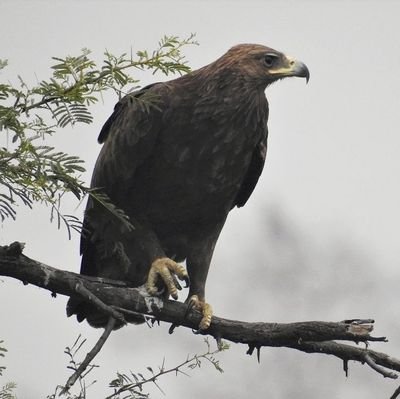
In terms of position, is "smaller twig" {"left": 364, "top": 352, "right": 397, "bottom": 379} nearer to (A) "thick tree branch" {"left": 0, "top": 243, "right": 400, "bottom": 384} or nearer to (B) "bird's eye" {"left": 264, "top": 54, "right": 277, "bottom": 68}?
(A) "thick tree branch" {"left": 0, "top": 243, "right": 400, "bottom": 384}

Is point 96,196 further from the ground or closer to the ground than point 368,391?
closer to the ground

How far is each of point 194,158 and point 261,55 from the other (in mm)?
816

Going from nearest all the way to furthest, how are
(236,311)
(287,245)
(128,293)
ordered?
(128,293), (236,311), (287,245)

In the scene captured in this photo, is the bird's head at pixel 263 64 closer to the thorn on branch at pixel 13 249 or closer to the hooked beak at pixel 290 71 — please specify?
the hooked beak at pixel 290 71

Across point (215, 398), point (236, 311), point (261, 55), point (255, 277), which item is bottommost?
point (261, 55)

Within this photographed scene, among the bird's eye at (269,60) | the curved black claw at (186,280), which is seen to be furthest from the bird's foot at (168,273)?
the bird's eye at (269,60)

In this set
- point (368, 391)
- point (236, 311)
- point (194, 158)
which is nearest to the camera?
point (194, 158)

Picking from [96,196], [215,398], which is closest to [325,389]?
[215,398]

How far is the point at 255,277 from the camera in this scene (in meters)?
40.5

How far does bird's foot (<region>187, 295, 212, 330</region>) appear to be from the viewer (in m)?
7.29

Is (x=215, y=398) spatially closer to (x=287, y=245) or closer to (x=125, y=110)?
(x=287, y=245)

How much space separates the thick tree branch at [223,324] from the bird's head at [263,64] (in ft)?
5.12

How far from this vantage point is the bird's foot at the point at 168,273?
24.9 ft

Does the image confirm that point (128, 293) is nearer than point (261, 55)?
Yes
